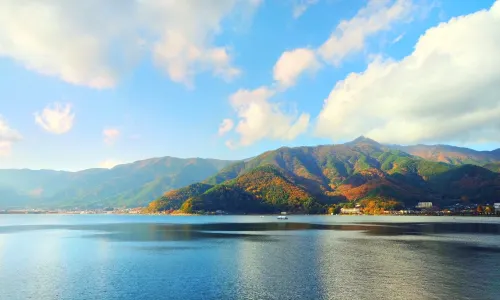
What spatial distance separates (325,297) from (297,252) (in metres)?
41.8

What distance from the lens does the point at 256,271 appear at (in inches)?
2569

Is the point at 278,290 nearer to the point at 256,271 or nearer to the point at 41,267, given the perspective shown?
the point at 256,271

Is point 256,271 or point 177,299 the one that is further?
point 256,271

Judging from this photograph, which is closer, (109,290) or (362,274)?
(109,290)

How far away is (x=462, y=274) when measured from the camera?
2378 inches

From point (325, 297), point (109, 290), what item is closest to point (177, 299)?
point (109, 290)

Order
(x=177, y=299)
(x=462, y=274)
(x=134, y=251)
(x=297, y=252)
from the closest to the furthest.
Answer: (x=177, y=299) → (x=462, y=274) → (x=297, y=252) → (x=134, y=251)

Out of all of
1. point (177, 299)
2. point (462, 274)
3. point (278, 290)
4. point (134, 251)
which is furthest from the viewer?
point (134, 251)

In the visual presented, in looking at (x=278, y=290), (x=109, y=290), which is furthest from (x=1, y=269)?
(x=278, y=290)

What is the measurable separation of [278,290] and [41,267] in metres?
50.2

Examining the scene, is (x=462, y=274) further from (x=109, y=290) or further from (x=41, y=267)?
(x=41, y=267)

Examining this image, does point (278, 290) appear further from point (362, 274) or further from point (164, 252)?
point (164, 252)

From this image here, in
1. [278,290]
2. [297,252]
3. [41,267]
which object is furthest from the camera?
[297,252]

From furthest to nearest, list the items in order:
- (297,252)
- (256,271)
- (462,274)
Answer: (297,252), (256,271), (462,274)
